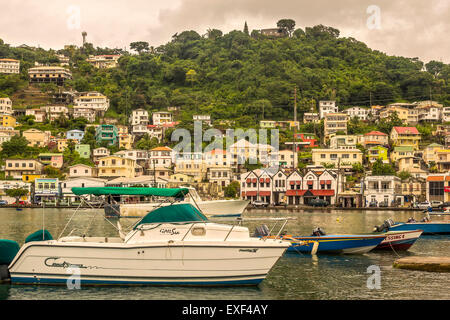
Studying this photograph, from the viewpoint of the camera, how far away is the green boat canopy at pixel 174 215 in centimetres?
1727

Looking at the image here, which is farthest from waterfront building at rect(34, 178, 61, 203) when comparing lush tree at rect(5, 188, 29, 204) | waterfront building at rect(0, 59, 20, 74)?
waterfront building at rect(0, 59, 20, 74)

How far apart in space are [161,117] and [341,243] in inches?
4018

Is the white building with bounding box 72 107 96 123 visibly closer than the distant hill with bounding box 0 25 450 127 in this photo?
Yes

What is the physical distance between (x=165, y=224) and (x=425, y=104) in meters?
118

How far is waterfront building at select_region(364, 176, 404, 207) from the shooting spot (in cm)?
7862

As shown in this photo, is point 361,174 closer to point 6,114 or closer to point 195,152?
point 195,152

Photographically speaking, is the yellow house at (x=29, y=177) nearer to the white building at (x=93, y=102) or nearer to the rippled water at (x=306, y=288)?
the white building at (x=93, y=102)

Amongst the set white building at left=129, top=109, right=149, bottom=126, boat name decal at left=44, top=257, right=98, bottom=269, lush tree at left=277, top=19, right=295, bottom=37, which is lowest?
boat name decal at left=44, top=257, right=98, bottom=269

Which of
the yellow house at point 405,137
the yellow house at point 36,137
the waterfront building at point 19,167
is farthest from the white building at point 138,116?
the yellow house at point 405,137

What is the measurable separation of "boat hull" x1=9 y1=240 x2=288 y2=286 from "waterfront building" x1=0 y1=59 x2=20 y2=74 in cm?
15492

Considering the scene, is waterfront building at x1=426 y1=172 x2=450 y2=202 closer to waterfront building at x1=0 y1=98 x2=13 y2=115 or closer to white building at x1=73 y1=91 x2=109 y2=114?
white building at x1=73 y1=91 x2=109 y2=114

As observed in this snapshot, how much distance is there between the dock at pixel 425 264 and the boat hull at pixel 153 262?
720 cm

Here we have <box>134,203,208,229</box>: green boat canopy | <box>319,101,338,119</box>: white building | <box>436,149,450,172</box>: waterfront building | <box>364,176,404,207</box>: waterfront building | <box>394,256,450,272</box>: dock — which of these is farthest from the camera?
<box>319,101,338,119</box>: white building
